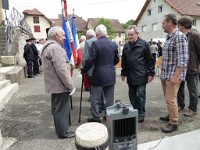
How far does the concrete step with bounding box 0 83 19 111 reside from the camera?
554 centimetres

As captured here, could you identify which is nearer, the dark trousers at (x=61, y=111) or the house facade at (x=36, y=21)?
the dark trousers at (x=61, y=111)

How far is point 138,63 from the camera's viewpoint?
13.1 feet

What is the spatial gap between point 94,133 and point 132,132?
59 cm

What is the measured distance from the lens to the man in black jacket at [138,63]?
156 inches

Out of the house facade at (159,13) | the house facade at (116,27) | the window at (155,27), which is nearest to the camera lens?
the house facade at (159,13)

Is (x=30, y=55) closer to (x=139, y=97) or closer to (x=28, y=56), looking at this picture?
(x=28, y=56)

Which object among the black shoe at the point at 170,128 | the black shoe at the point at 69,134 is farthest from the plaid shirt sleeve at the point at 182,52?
the black shoe at the point at 69,134

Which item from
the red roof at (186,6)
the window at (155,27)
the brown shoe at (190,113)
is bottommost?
the brown shoe at (190,113)

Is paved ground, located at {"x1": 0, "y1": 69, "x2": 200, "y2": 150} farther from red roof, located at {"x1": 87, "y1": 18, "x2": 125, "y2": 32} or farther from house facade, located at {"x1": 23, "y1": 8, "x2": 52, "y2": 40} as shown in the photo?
red roof, located at {"x1": 87, "y1": 18, "x2": 125, "y2": 32}

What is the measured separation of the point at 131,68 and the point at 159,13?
29.7 metres

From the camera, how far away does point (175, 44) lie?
3.47 m

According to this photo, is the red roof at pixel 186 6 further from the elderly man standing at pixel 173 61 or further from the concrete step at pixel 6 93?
the elderly man standing at pixel 173 61

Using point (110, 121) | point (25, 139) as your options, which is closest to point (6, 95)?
point (25, 139)

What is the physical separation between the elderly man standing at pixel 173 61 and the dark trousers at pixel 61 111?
5.61 ft
